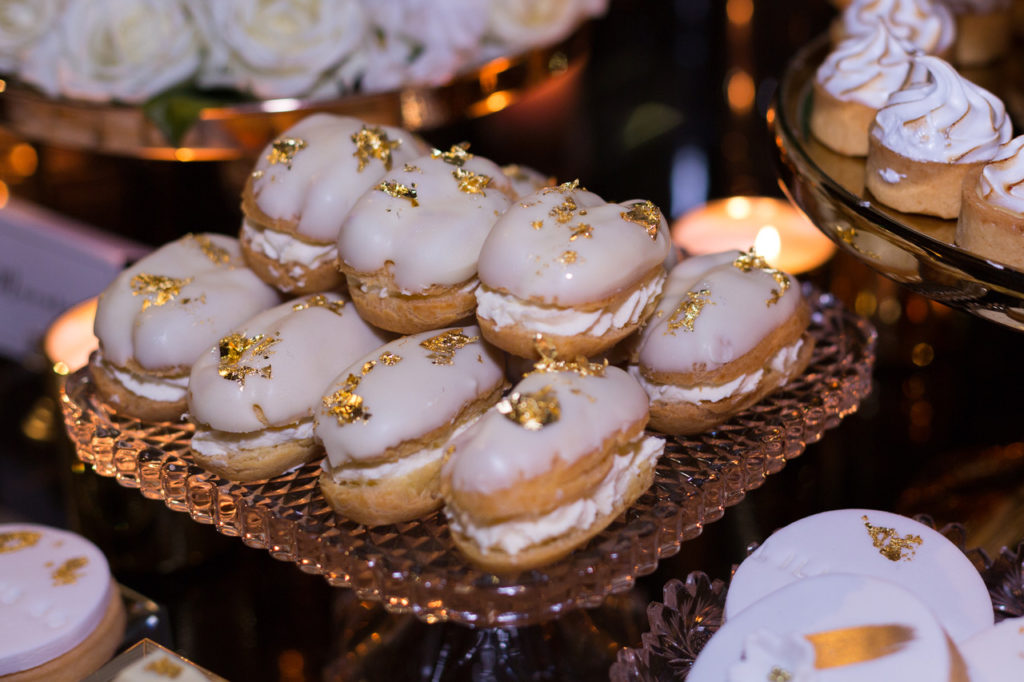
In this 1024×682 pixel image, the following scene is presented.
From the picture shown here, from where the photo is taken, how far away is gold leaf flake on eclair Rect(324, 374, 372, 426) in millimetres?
973

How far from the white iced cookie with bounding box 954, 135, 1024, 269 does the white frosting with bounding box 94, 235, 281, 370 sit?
0.81 meters

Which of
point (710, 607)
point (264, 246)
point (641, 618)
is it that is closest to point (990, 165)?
point (710, 607)

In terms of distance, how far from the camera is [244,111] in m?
1.53

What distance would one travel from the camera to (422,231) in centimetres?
103

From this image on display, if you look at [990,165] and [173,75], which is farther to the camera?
[173,75]

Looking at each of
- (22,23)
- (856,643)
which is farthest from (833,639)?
(22,23)

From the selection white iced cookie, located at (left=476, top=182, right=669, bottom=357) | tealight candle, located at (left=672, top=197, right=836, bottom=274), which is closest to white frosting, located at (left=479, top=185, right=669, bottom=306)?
white iced cookie, located at (left=476, top=182, right=669, bottom=357)

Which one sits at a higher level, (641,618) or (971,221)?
(971,221)

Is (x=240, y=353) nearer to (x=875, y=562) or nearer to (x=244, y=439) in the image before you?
(x=244, y=439)

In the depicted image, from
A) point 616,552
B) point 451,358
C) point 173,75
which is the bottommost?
point 616,552

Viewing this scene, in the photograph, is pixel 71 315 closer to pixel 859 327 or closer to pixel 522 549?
pixel 522 549

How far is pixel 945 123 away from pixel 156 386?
0.97m

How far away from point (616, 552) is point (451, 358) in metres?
0.26

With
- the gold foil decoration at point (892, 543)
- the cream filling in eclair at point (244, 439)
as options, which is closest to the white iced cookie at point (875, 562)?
the gold foil decoration at point (892, 543)
